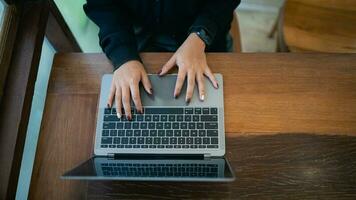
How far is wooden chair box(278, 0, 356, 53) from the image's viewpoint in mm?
1146

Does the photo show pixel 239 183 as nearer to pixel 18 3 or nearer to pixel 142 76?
pixel 142 76

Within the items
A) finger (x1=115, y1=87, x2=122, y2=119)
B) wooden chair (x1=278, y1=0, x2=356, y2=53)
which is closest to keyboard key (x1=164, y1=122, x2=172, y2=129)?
finger (x1=115, y1=87, x2=122, y2=119)

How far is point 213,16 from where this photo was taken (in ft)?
2.72

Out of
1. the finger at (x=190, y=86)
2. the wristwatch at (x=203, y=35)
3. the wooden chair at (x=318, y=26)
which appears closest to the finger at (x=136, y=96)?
the finger at (x=190, y=86)

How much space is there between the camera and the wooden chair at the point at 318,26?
115 centimetres

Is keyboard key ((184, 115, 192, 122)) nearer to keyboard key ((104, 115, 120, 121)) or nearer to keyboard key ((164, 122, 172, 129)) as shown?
keyboard key ((164, 122, 172, 129))

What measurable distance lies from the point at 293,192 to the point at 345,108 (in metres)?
0.22

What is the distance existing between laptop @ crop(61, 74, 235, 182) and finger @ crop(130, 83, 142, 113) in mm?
11

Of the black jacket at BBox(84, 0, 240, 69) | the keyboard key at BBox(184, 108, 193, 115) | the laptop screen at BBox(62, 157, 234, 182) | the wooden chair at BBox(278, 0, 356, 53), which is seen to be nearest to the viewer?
the laptop screen at BBox(62, 157, 234, 182)

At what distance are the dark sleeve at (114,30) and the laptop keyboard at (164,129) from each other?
148 mm

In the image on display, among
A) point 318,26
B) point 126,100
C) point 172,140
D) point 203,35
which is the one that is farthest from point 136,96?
point 318,26

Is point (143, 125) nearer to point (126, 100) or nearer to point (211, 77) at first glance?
point (126, 100)

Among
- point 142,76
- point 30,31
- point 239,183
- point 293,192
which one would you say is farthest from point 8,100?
point 293,192

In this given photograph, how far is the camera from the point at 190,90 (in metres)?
0.70
